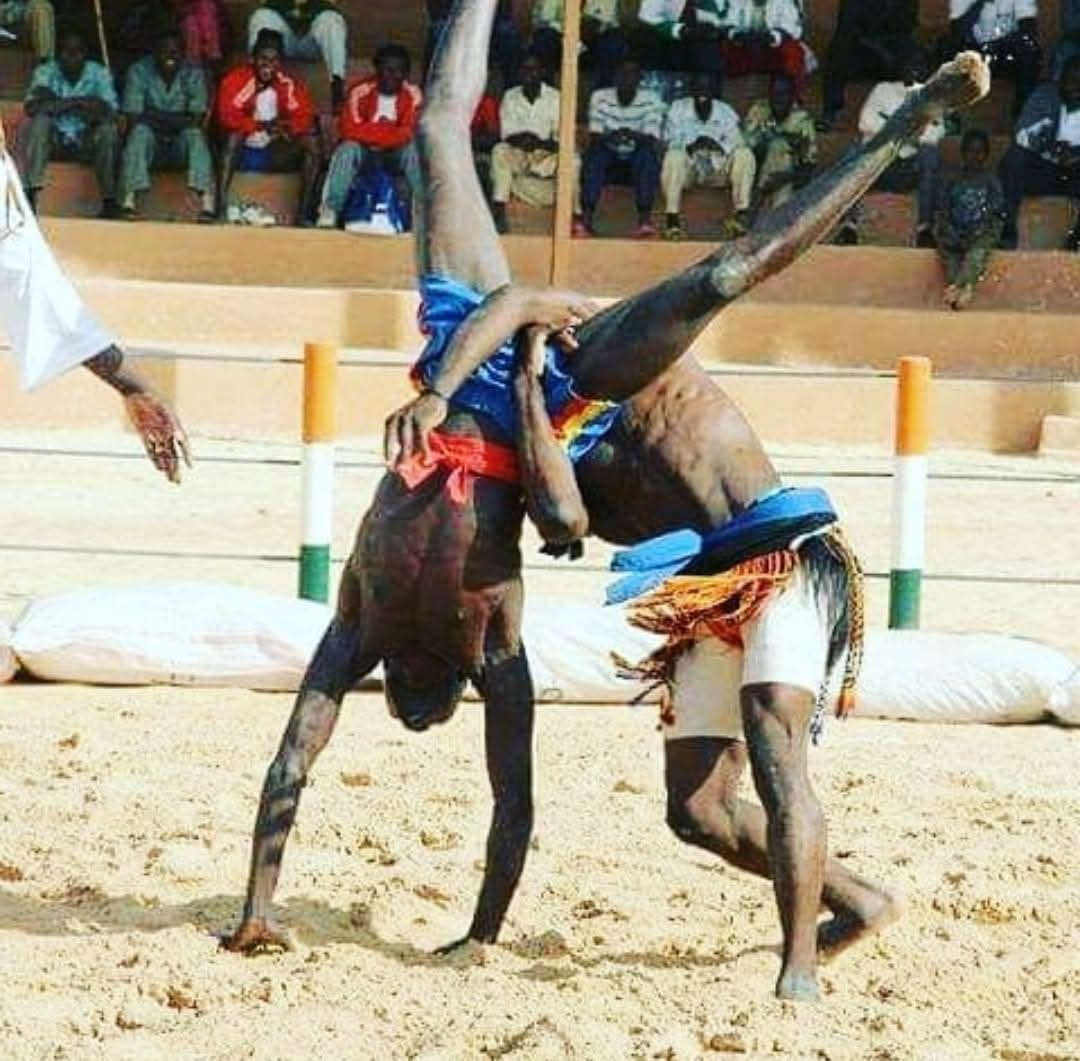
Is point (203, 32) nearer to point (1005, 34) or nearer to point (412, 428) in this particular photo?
point (1005, 34)

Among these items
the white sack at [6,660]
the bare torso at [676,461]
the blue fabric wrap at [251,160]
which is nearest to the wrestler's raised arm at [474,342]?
the bare torso at [676,461]

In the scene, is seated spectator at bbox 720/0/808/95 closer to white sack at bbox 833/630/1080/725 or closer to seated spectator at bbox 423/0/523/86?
seated spectator at bbox 423/0/523/86

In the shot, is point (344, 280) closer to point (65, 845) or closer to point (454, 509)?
point (65, 845)

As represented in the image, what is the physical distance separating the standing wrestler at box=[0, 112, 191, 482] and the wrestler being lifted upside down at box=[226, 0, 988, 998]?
1012mm

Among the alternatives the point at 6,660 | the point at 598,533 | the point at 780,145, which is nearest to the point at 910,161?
the point at 780,145

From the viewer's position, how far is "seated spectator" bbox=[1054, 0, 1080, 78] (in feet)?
62.4

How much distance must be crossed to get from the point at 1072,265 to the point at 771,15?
280 cm

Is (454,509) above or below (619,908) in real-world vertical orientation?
above

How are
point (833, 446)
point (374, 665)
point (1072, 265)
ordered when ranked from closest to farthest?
1. point (374, 665)
2. point (833, 446)
3. point (1072, 265)

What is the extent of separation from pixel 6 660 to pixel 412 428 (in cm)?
391

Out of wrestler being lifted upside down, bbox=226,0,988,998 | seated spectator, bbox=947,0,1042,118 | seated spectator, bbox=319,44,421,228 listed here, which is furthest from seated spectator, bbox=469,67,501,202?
wrestler being lifted upside down, bbox=226,0,988,998

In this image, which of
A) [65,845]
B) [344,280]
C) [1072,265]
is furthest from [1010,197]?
[65,845]

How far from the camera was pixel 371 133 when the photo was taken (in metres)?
18.5

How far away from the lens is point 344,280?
18406 millimetres
